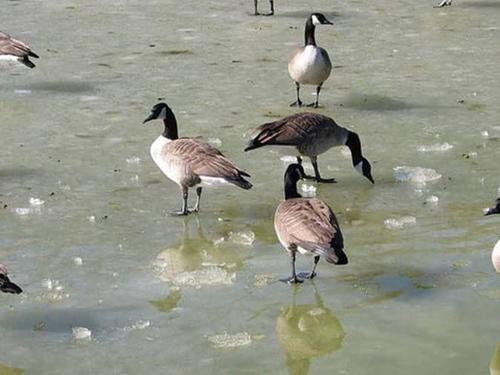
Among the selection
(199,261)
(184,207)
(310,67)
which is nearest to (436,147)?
(310,67)

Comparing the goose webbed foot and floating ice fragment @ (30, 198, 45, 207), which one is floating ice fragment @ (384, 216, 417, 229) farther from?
floating ice fragment @ (30, 198, 45, 207)

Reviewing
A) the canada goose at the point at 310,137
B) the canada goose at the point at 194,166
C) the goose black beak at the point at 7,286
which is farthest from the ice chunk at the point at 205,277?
the canada goose at the point at 310,137

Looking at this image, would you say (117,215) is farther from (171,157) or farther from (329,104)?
(329,104)

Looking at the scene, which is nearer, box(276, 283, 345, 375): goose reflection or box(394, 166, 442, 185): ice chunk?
box(276, 283, 345, 375): goose reflection

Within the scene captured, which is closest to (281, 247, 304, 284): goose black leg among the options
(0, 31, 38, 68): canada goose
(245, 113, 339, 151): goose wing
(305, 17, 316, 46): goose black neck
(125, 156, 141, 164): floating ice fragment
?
(245, 113, 339, 151): goose wing

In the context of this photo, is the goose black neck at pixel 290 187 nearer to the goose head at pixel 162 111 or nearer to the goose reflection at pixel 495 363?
the goose head at pixel 162 111

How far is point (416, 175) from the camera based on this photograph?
899cm

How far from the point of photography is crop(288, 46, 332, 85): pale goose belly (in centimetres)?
1089

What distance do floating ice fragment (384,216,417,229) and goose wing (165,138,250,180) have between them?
1.01m

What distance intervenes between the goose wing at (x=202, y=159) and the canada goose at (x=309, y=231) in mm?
784

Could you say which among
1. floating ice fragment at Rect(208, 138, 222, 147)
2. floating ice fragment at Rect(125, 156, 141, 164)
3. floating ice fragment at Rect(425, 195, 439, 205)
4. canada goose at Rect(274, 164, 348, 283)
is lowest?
floating ice fragment at Rect(208, 138, 222, 147)

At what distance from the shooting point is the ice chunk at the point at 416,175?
8930 mm

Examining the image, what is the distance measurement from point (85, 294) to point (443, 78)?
20.7 ft

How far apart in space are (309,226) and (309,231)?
1.9 inches
